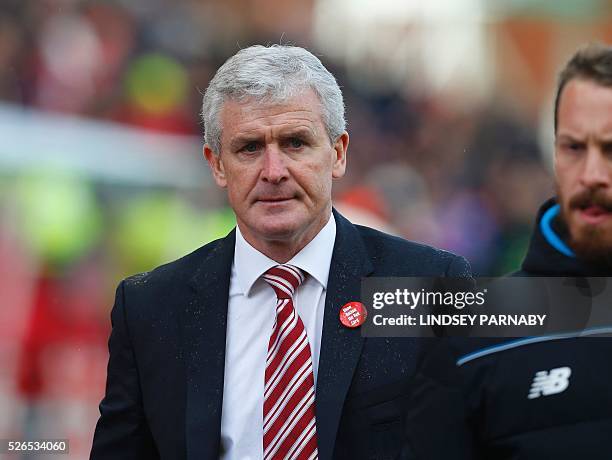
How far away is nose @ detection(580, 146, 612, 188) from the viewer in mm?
1947

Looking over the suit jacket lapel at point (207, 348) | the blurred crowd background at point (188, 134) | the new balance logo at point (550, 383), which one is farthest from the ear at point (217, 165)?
the blurred crowd background at point (188, 134)

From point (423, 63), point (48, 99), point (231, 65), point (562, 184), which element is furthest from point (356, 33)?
point (562, 184)

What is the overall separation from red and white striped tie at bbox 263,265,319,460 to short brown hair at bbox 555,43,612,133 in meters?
0.80

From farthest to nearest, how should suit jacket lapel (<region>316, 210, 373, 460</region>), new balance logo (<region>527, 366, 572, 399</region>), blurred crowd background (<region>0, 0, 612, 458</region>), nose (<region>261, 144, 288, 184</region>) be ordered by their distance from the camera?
blurred crowd background (<region>0, 0, 612, 458</region>), nose (<region>261, 144, 288, 184</region>), suit jacket lapel (<region>316, 210, 373, 460</region>), new balance logo (<region>527, 366, 572, 399</region>)

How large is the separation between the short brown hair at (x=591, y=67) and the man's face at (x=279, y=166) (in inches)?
27.5

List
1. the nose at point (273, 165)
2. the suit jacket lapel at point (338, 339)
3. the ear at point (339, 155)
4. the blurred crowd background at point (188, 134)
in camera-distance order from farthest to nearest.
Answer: the blurred crowd background at point (188, 134) → the ear at point (339, 155) → the nose at point (273, 165) → the suit jacket lapel at point (338, 339)

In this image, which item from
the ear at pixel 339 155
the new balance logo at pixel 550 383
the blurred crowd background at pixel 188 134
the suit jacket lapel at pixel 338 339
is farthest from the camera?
the blurred crowd background at pixel 188 134

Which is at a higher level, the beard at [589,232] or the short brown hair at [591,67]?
the short brown hair at [591,67]

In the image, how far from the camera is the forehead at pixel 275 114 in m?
2.55

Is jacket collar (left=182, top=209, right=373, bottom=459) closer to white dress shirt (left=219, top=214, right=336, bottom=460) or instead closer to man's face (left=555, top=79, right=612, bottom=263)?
white dress shirt (left=219, top=214, right=336, bottom=460)

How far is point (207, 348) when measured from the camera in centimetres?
255

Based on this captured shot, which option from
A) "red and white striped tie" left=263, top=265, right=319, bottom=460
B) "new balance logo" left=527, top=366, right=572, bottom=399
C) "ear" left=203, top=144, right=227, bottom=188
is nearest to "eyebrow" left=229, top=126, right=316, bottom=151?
"ear" left=203, top=144, right=227, bottom=188

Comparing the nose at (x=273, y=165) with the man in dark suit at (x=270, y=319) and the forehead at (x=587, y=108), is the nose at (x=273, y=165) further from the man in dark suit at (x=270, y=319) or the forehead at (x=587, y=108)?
the forehead at (x=587, y=108)

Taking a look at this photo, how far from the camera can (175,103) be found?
4367 mm
